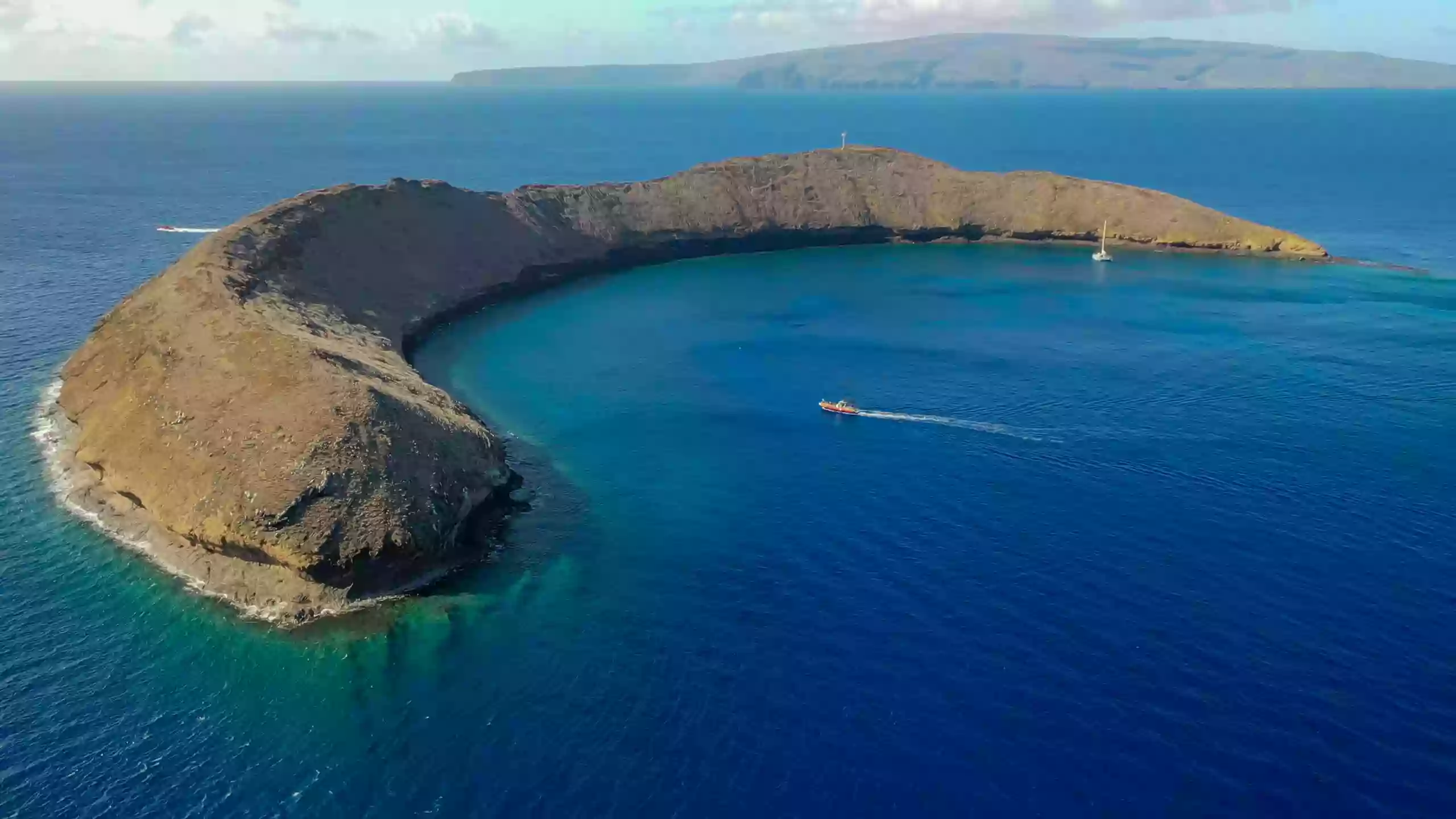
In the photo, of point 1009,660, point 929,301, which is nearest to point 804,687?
point 1009,660

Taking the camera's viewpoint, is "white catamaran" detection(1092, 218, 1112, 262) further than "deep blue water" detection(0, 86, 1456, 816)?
Yes

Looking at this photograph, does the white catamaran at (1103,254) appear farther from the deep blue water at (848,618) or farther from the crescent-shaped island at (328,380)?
the deep blue water at (848,618)

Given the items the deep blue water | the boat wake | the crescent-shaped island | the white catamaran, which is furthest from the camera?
the white catamaran

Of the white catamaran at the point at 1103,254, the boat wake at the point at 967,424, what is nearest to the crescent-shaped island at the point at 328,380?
the white catamaran at the point at 1103,254

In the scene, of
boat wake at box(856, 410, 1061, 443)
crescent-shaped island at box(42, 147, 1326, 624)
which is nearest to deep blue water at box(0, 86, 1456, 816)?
boat wake at box(856, 410, 1061, 443)

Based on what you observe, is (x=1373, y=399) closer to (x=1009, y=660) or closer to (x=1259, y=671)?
(x=1259, y=671)

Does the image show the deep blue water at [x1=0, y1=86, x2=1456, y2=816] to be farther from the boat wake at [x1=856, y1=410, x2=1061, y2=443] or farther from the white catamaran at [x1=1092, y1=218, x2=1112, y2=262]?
the white catamaran at [x1=1092, y1=218, x2=1112, y2=262]
